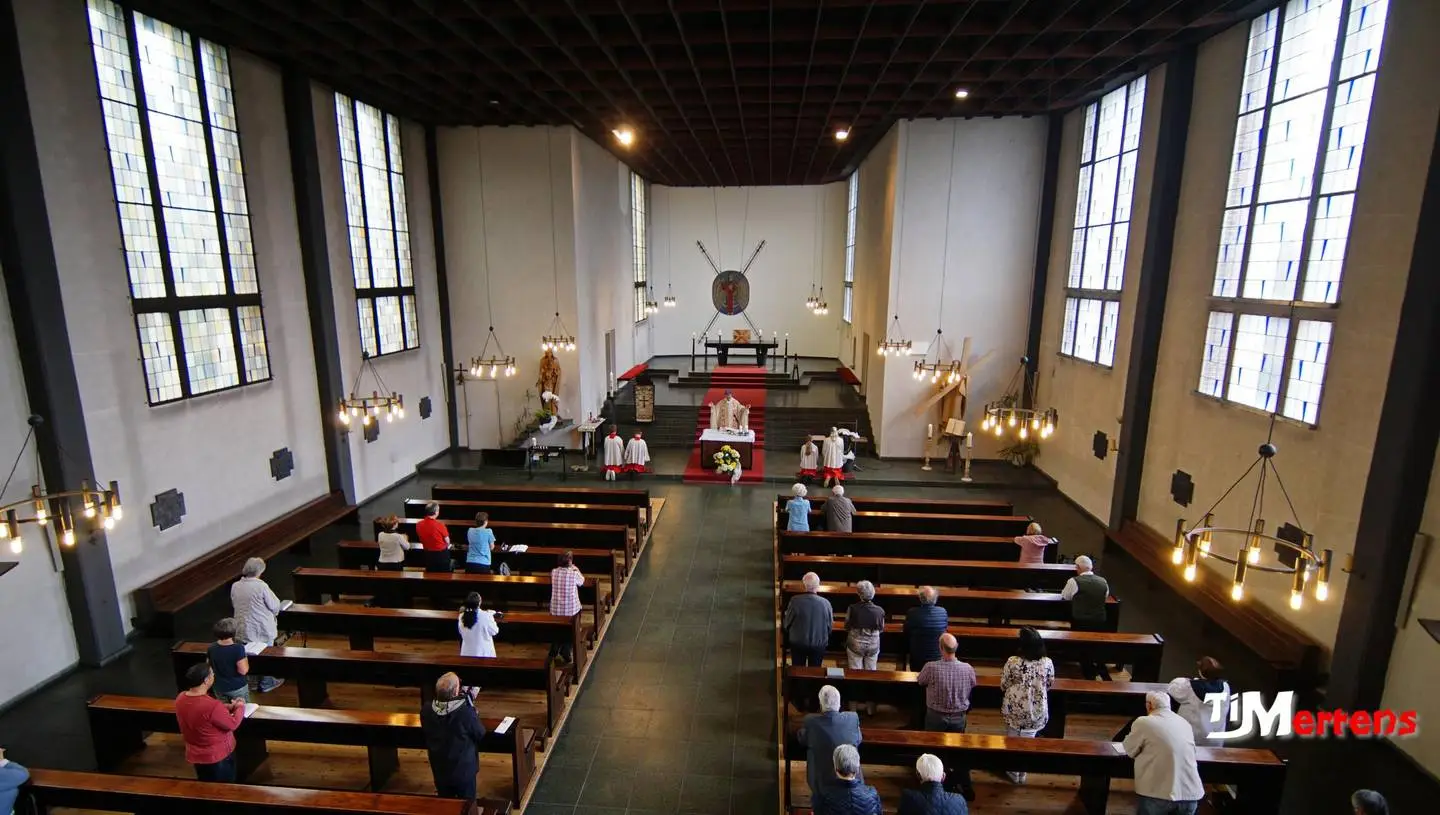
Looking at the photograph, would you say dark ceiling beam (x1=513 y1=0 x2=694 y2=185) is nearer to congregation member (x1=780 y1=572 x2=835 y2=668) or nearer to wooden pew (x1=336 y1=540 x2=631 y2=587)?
wooden pew (x1=336 y1=540 x2=631 y2=587)

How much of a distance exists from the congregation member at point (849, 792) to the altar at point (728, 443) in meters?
10.9

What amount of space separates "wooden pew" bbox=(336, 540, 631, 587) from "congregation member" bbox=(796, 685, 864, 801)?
4.50m

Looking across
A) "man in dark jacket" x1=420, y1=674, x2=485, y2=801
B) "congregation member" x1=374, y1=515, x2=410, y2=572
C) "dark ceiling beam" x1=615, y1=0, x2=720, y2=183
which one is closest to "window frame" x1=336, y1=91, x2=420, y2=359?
"congregation member" x1=374, y1=515, x2=410, y2=572

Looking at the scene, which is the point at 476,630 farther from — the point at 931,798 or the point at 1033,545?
the point at 1033,545

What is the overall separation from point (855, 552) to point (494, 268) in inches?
426

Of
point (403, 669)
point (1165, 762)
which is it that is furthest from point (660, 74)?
point (1165, 762)

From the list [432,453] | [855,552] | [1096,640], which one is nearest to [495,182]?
[432,453]

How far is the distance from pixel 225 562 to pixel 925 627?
A: 9.10m

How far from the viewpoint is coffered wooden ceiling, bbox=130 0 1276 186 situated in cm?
865

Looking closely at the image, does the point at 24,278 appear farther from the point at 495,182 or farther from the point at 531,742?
the point at 495,182

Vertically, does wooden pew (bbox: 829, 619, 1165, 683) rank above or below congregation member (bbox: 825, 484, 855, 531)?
below

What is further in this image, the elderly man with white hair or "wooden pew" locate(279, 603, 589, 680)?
"wooden pew" locate(279, 603, 589, 680)

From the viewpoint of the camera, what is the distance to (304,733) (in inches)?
207

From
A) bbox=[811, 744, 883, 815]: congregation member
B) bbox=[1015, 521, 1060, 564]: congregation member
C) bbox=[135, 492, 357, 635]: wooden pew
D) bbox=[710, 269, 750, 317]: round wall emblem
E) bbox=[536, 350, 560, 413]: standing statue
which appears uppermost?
bbox=[710, 269, 750, 317]: round wall emblem
